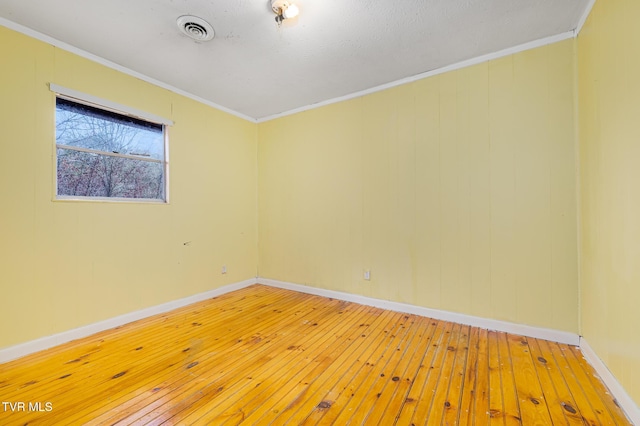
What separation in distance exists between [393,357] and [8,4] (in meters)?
3.96

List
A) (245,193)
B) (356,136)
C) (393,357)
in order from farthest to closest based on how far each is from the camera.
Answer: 1. (245,193)
2. (356,136)
3. (393,357)

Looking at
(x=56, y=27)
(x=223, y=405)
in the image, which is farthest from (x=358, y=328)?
(x=56, y=27)

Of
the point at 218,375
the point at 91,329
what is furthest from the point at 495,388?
the point at 91,329

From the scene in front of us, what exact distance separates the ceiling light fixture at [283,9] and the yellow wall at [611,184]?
2039 mm

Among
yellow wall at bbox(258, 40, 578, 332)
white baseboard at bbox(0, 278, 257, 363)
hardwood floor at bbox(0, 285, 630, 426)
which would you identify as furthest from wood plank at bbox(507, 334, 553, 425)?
white baseboard at bbox(0, 278, 257, 363)

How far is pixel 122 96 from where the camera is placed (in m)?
2.86

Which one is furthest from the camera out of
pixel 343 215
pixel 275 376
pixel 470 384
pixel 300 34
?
pixel 343 215

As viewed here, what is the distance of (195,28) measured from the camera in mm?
2250

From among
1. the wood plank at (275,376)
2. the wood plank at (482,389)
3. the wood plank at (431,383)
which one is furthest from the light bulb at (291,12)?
the wood plank at (482,389)

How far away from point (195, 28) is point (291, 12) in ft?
2.81

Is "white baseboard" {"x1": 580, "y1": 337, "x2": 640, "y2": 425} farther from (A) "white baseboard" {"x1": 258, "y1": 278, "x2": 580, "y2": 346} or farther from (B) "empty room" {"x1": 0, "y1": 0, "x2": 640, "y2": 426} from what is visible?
(A) "white baseboard" {"x1": 258, "y1": 278, "x2": 580, "y2": 346}

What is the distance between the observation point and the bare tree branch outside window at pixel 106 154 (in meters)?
2.51

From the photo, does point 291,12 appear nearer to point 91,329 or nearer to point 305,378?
point 305,378

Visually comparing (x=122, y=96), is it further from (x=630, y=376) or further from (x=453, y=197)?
(x=630, y=376)
